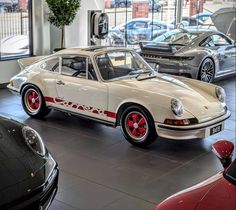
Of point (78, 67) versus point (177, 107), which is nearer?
point (177, 107)

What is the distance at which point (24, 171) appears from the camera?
299cm

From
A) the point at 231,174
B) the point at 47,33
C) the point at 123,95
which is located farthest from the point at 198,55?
the point at 231,174

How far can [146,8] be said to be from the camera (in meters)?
12.8

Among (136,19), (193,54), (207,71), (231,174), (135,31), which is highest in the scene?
(136,19)

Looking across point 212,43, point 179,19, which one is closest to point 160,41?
point 212,43

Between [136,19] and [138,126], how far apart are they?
774cm

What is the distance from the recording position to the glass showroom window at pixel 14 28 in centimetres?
904

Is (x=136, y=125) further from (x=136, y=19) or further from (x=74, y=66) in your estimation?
(x=136, y=19)

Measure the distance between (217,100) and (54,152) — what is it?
7.20 ft

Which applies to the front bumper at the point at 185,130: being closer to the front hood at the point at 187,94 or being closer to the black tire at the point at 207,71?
the front hood at the point at 187,94

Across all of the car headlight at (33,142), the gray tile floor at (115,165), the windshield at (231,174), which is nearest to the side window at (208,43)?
the gray tile floor at (115,165)

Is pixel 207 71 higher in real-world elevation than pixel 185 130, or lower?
higher

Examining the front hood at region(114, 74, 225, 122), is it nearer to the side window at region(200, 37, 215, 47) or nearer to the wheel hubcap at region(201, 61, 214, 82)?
the wheel hubcap at region(201, 61, 214, 82)

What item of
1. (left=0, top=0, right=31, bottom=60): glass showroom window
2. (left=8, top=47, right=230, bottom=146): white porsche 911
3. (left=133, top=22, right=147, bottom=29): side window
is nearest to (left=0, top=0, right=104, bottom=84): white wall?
(left=0, top=0, right=31, bottom=60): glass showroom window
